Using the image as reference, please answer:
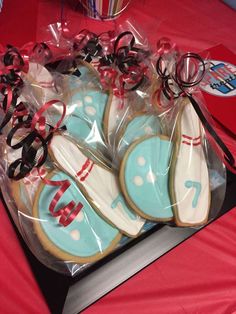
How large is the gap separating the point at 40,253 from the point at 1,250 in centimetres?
9

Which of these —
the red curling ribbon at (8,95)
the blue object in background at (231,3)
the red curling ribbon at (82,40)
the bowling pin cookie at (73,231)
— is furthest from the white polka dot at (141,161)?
the blue object in background at (231,3)

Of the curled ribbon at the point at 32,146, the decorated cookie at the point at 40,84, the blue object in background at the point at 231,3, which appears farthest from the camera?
the blue object in background at the point at 231,3

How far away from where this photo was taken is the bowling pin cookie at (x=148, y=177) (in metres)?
0.57

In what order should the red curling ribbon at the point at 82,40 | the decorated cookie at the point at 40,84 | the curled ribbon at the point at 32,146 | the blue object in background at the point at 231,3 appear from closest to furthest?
the curled ribbon at the point at 32,146 → the decorated cookie at the point at 40,84 → the red curling ribbon at the point at 82,40 → the blue object in background at the point at 231,3

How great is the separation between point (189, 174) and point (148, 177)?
0.07 m

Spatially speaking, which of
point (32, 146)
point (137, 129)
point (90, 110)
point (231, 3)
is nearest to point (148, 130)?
point (137, 129)

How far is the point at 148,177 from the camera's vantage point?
0.58 metres

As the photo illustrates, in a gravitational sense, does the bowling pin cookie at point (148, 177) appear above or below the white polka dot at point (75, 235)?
above

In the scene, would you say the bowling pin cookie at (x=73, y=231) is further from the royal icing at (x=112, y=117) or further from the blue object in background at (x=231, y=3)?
the blue object in background at (x=231, y=3)

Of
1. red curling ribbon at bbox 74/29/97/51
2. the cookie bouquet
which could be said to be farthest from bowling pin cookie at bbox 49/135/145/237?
red curling ribbon at bbox 74/29/97/51

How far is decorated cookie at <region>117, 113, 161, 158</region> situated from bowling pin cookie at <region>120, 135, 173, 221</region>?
1.0 inches

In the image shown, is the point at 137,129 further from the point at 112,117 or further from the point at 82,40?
the point at 82,40

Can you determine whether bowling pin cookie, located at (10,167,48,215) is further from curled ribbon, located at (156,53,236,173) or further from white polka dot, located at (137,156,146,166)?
curled ribbon, located at (156,53,236,173)

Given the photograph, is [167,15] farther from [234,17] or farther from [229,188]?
[229,188]
